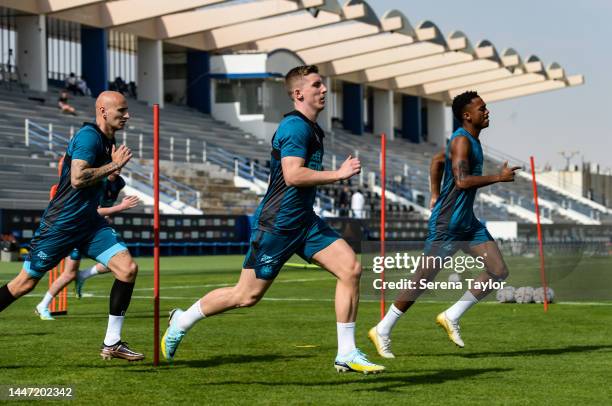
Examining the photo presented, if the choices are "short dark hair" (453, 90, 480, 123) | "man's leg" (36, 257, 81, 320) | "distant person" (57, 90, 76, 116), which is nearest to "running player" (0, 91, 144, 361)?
"short dark hair" (453, 90, 480, 123)

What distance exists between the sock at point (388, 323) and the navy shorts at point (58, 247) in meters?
1.94

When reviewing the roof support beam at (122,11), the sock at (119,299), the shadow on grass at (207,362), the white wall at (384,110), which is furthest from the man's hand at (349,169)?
the white wall at (384,110)

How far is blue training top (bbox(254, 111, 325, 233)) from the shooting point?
7695 millimetres

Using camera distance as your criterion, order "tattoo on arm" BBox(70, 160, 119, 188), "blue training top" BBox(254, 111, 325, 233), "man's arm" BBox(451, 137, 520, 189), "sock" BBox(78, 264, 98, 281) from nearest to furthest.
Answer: "blue training top" BBox(254, 111, 325, 233)
"tattoo on arm" BBox(70, 160, 119, 188)
"man's arm" BBox(451, 137, 520, 189)
"sock" BBox(78, 264, 98, 281)

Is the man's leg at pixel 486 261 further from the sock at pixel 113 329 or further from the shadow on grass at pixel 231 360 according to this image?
the sock at pixel 113 329

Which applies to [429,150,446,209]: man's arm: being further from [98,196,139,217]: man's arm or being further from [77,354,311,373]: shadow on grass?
[98,196,139,217]: man's arm

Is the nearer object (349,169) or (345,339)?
(349,169)

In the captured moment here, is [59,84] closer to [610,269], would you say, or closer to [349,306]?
[610,269]

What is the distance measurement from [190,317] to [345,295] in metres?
1.07

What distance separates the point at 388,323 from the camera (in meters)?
9.17

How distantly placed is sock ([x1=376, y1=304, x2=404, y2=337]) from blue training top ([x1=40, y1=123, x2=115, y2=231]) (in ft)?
7.26

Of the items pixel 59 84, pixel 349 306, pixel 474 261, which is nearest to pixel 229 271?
pixel 474 261

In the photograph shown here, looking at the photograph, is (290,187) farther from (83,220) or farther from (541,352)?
(541,352)

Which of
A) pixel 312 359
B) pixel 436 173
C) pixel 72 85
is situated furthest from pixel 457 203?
pixel 72 85
